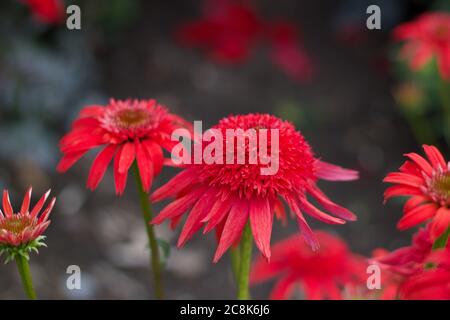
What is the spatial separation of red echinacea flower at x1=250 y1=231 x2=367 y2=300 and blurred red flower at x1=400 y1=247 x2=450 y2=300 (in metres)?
0.40

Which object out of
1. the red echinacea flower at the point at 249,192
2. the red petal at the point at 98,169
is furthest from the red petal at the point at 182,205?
the red petal at the point at 98,169

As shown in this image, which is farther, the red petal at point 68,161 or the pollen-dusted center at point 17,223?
the red petal at point 68,161

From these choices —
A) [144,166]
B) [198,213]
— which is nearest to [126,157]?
[144,166]

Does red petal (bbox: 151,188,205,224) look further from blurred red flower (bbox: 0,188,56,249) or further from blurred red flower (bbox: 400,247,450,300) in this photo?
blurred red flower (bbox: 400,247,450,300)

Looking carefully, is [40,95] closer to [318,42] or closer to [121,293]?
[121,293]

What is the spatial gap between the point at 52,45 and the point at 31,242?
1971 mm

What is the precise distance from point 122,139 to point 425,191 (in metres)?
0.47

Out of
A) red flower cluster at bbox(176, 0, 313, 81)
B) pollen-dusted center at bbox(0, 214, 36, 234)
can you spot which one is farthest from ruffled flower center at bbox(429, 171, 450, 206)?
red flower cluster at bbox(176, 0, 313, 81)

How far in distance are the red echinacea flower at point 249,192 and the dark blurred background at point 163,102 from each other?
139 centimetres

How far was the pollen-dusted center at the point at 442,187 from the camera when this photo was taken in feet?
2.98

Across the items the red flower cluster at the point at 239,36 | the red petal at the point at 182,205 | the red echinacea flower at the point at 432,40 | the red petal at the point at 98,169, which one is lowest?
the red petal at the point at 182,205

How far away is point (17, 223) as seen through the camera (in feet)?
3.07

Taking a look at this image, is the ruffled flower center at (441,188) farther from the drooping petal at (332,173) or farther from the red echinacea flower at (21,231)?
the red echinacea flower at (21,231)

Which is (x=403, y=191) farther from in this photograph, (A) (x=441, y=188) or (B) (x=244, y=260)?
(B) (x=244, y=260)
